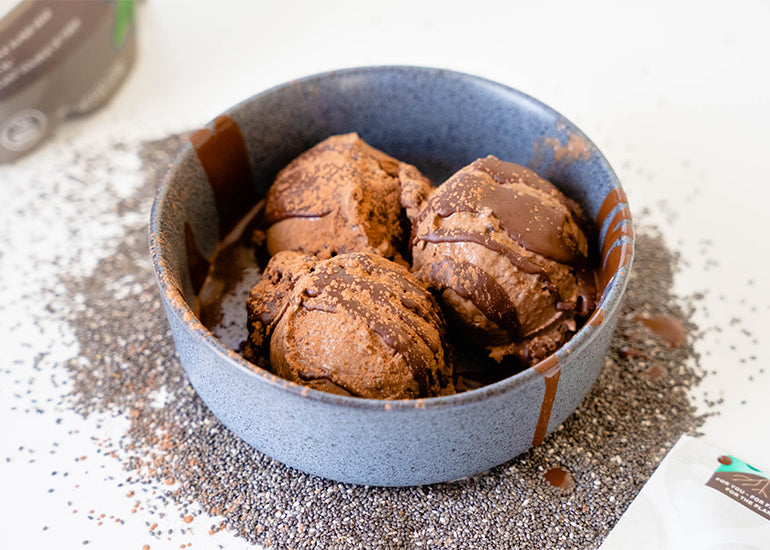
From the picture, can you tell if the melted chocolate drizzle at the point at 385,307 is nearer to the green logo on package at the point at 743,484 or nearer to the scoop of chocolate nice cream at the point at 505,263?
the scoop of chocolate nice cream at the point at 505,263

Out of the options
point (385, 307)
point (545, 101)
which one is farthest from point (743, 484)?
point (545, 101)

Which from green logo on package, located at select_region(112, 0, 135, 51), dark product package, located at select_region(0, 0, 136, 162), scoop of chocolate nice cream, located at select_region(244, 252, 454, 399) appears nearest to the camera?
scoop of chocolate nice cream, located at select_region(244, 252, 454, 399)

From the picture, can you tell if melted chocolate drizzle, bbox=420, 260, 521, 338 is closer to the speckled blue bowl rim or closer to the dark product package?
the speckled blue bowl rim

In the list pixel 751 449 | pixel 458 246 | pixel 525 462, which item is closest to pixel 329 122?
pixel 458 246

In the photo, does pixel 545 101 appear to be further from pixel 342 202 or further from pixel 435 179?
pixel 342 202

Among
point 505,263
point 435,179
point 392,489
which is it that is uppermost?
point 505,263

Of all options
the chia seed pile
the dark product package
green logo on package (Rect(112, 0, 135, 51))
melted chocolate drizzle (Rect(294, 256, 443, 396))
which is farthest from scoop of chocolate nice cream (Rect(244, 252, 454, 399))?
green logo on package (Rect(112, 0, 135, 51))

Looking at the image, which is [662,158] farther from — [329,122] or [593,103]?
[329,122]

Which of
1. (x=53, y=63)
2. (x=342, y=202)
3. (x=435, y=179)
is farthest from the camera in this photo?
(x=53, y=63)
